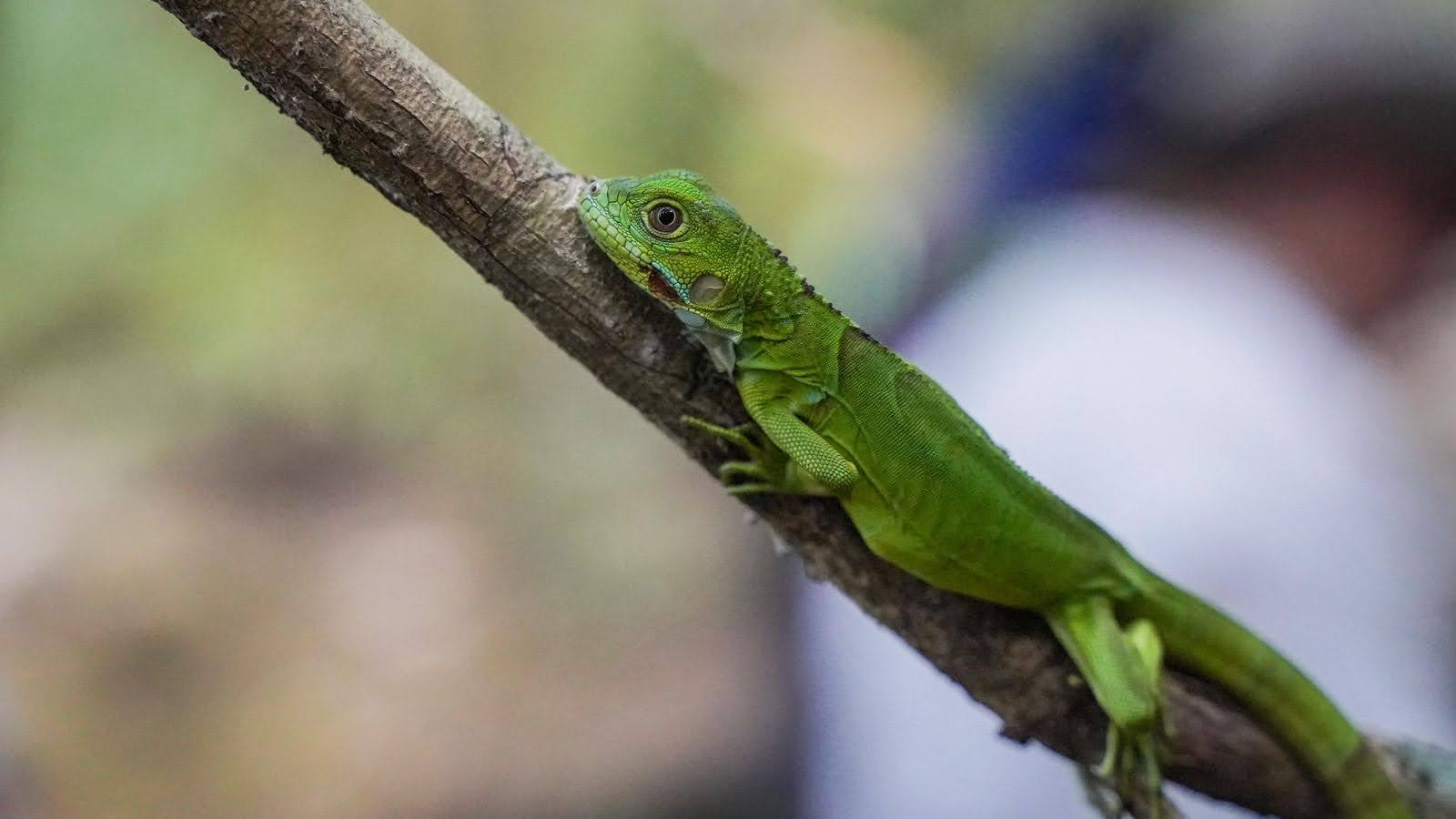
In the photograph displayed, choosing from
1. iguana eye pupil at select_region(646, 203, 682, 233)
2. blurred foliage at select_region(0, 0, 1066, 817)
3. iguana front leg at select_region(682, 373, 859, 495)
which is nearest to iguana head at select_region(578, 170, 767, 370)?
iguana eye pupil at select_region(646, 203, 682, 233)

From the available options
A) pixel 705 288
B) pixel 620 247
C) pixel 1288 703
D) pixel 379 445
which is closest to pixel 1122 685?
pixel 1288 703

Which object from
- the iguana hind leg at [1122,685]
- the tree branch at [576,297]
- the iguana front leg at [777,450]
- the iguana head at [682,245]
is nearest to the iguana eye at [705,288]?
the iguana head at [682,245]

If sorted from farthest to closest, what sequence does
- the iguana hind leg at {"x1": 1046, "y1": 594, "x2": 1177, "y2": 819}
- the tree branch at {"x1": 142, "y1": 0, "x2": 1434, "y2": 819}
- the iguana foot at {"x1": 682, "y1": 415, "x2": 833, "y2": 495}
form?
the iguana hind leg at {"x1": 1046, "y1": 594, "x2": 1177, "y2": 819} → the iguana foot at {"x1": 682, "y1": 415, "x2": 833, "y2": 495} → the tree branch at {"x1": 142, "y1": 0, "x2": 1434, "y2": 819}

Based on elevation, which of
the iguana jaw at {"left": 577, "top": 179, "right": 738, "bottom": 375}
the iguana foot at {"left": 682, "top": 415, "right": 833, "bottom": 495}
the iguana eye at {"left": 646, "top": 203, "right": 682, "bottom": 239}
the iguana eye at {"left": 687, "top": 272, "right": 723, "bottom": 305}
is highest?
the iguana eye at {"left": 646, "top": 203, "right": 682, "bottom": 239}

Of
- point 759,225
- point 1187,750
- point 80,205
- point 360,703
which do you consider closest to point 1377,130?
point 759,225

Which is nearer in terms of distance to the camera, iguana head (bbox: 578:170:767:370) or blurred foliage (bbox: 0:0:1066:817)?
iguana head (bbox: 578:170:767:370)

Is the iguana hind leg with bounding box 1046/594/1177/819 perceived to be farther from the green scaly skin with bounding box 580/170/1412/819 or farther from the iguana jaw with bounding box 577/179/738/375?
the iguana jaw with bounding box 577/179/738/375

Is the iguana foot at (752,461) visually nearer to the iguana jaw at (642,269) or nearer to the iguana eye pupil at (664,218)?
the iguana jaw at (642,269)

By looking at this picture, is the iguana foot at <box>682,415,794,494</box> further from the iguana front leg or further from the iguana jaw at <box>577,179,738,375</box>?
the iguana jaw at <box>577,179,738,375</box>

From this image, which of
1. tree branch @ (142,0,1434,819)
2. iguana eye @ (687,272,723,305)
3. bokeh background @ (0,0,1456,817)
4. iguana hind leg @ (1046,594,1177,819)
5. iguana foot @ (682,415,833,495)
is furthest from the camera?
bokeh background @ (0,0,1456,817)

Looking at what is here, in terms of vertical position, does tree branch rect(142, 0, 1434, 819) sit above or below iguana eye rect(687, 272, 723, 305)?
below
